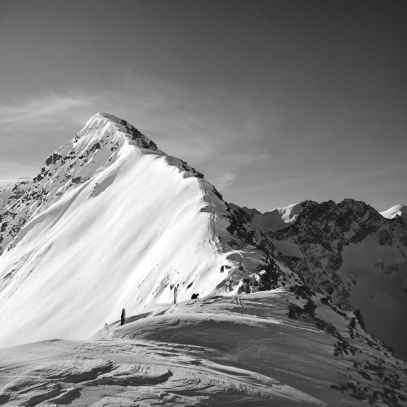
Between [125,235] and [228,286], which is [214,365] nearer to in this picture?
[228,286]

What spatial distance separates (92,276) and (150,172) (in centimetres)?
2837

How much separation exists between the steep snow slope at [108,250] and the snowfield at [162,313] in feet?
0.90

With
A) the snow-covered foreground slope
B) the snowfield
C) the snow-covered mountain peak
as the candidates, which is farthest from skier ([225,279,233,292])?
the snow-covered mountain peak

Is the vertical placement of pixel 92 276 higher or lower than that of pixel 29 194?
lower

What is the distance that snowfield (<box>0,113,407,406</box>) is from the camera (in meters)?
7.58

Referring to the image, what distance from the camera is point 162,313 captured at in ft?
45.0

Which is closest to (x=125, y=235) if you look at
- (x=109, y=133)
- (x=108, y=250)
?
(x=108, y=250)

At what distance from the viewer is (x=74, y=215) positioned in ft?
260

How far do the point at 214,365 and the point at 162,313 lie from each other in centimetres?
523

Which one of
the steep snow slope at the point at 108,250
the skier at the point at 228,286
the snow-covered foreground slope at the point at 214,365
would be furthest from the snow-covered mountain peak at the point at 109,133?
the snow-covered foreground slope at the point at 214,365

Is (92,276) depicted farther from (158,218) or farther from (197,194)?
(197,194)

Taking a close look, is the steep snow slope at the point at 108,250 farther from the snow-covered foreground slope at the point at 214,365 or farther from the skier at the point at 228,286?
the snow-covered foreground slope at the point at 214,365

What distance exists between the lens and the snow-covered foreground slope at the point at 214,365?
7082mm

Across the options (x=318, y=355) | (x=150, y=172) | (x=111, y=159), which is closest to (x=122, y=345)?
(x=318, y=355)
